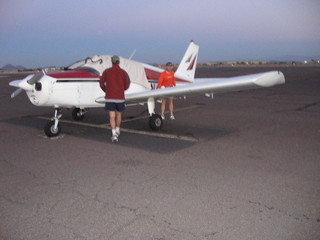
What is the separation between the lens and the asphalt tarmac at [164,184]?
294cm

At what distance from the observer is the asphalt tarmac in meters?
2.94

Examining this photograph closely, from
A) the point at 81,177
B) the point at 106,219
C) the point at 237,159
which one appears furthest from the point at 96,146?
the point at 106,219

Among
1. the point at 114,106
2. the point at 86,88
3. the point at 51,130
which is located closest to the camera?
the point at 114,106

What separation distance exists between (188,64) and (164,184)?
771cm

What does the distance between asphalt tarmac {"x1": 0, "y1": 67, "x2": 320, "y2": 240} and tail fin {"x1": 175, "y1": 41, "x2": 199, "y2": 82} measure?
3.80m

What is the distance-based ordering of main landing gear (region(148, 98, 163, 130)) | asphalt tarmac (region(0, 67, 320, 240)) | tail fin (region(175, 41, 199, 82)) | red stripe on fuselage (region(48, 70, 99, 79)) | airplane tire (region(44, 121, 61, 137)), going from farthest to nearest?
tail fin (region(175, 41, 199, 82)) → main landing gear (region(148, 98, 163, 130)) → airplane tire (region(44, 121, 61, 137)) → red stripe on fuselage (region(48, 70, 99, 79)) → asphalt tarmac (region(0, 67, 320, 240))

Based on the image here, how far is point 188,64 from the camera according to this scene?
11.1m

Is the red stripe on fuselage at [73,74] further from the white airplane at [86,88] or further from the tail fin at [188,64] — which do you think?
the tail fin at [188,64]

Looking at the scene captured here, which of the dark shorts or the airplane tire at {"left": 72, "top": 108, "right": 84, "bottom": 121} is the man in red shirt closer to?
the dark shorts

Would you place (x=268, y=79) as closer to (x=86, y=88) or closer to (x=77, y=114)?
(x=86, y=88)

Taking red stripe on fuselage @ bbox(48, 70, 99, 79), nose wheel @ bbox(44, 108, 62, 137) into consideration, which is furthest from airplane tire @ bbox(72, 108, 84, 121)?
red stripe on fuselage @ bbox(48, 70, 99, 79)

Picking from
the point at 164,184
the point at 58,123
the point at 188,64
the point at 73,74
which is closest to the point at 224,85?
the point at 164,184

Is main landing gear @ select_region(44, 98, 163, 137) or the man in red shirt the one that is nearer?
the man in red shirt

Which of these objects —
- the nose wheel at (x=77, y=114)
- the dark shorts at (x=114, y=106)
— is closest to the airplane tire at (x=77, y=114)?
the nose wheel at (x=77, y=114)
